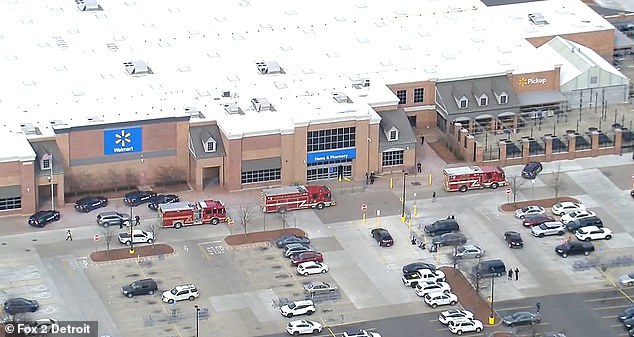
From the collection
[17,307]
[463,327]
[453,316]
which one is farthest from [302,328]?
[17,307]

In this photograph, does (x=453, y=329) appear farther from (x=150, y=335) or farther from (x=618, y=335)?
(x=150, y=335)

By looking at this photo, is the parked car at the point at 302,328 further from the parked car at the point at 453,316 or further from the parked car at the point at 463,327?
the parked car at the point at 463,327

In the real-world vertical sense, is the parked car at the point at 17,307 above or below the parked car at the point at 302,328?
above

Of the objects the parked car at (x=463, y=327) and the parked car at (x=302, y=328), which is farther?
the parked car at (x=463, y=327)

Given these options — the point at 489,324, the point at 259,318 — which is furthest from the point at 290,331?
the point at 489,324

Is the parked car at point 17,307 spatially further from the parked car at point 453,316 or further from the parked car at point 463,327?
the parked car at point 463,327

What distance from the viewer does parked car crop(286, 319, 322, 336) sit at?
646ft

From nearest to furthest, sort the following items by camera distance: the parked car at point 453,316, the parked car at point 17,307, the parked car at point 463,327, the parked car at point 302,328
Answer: the parked car at point 302,328
the parked car at point 463,327
the parked car at point 17,307
the parked car at point 453,316

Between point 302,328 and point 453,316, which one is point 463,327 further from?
point 302,328

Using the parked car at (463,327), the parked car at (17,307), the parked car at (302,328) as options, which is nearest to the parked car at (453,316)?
the parked car at (463,327)

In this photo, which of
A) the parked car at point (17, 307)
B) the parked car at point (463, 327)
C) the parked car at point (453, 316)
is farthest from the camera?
the parked car at point (453, 316)

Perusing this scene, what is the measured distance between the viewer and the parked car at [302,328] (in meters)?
197

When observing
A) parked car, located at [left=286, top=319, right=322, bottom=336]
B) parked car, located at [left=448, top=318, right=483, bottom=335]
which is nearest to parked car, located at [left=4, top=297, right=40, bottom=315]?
parked car, located at [left=286, top=319, right=322, bottom=336]

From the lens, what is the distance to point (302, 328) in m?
197
